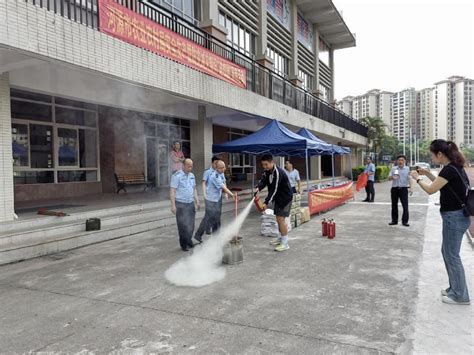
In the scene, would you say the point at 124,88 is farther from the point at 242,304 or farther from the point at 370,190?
the point at 370,190

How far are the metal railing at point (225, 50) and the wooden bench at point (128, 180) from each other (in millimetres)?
5364

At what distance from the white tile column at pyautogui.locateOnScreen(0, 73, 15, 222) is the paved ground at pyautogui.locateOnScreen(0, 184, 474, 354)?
5.03ft

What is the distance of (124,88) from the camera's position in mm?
9820

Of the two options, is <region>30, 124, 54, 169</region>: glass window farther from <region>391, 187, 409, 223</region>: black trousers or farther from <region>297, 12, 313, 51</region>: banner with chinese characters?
<region>297, 12, 313, 51</region>: banner with chinese characters

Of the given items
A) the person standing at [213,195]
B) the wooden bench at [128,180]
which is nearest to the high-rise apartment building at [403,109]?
the wooden bench at [128,180]

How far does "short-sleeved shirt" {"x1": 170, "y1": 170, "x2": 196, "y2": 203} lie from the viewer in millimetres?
6426

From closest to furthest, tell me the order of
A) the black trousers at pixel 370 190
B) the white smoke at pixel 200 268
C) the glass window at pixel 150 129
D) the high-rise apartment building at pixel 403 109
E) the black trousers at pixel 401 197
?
the white smoke at pixel 200 268 → the black trousers at pixel 401 197 → the black trousers at pixel 370 190 → the glass window at pixel 150 129 → the high-rise apartment building at pixel 403 109

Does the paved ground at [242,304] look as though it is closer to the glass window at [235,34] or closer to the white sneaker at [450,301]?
the white sneaker at [450,301]

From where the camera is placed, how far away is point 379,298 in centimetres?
409

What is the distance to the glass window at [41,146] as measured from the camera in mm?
10883

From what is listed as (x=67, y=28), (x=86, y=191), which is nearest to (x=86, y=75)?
(x=67, y=28)

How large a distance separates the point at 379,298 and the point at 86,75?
7581 mm

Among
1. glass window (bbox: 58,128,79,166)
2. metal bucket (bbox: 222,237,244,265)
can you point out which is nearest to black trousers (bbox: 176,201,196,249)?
metal bucket (bbox: 222,237,244,265)

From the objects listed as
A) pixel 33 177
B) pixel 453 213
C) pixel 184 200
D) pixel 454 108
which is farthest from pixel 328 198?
pixel 454 108
